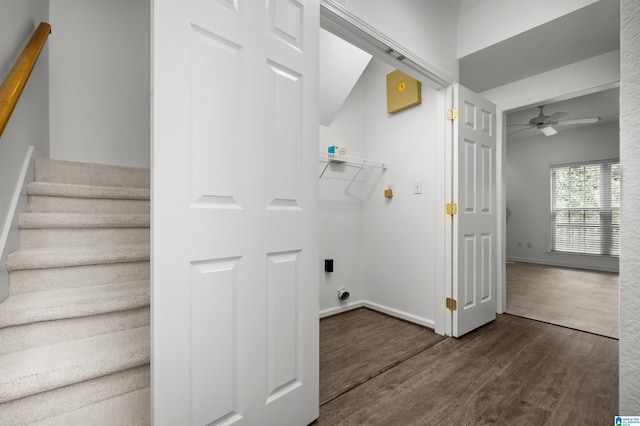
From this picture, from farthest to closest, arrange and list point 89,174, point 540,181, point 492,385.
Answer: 1. point 540,181
2. point 89,174
3. point 492,385

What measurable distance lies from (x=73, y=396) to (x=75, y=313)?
1.07ft

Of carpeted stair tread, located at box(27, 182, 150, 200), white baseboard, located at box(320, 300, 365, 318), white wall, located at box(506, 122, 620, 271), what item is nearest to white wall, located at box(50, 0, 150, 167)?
carpeted stair tread, located at box(27, 182, 150, 200)

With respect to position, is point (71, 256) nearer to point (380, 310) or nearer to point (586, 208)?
point (380, 310)

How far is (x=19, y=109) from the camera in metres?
1.60

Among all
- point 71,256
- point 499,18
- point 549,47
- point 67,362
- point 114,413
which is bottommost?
point 114,413

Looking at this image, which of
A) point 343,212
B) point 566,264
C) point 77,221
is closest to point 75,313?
point 77,221

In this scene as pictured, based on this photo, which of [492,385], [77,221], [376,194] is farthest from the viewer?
[376,194]

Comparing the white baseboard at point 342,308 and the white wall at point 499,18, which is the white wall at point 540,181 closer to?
the white wall at point 499,18

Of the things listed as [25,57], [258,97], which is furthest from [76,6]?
[258,97]

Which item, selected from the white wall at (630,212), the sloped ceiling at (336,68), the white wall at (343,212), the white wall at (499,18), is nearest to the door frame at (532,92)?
the white wall at (499,18)

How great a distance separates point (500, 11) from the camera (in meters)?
2.28

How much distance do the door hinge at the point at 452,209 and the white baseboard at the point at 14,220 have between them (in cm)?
272

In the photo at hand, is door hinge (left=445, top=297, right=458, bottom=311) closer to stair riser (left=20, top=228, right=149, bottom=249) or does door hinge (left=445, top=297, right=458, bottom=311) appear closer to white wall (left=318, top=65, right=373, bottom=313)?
white wall (left=318, top=65, right=373, bottom=313)

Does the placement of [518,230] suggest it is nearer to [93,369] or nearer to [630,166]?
[630,166]
